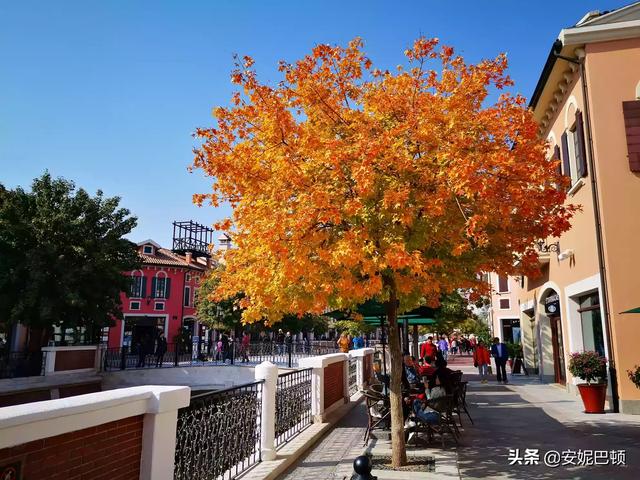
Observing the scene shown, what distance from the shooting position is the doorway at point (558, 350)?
15674 mm

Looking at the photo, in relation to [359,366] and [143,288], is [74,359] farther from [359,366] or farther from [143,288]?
[143,288]

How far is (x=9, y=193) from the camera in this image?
22.4 metres

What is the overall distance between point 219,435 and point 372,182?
11.4 ft

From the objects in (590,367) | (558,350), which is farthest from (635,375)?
(558,350)

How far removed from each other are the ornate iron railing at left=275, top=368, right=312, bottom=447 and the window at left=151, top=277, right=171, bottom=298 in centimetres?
3654

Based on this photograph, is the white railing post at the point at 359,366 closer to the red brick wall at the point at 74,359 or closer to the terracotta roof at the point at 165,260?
the red brick wall at the point at 74,359

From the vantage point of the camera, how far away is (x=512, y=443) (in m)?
8.16

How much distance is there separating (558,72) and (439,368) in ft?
28.1

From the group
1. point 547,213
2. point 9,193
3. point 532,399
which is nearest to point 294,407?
point 547,213

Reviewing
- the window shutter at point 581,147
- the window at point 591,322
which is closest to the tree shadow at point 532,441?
the window at point 591,322

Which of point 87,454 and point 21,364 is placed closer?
point 87,454

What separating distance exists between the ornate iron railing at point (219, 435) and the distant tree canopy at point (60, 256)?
16763 millimetres

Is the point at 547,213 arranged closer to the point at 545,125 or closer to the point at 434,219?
the point at 434,219

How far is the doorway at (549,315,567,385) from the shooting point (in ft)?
51.4
